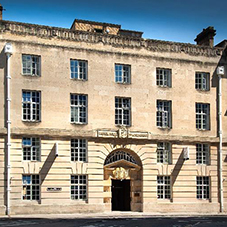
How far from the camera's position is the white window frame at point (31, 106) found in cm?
3388

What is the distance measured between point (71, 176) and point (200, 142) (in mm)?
10788

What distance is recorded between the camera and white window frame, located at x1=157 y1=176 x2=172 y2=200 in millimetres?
37000

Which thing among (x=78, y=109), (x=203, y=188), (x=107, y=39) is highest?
(x=107, y=39)

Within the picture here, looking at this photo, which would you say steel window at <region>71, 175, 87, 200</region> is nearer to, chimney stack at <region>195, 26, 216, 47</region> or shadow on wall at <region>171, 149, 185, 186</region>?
shadow on wall at <region>171, 149, 185, 186</region>

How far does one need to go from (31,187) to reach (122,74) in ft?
35.8

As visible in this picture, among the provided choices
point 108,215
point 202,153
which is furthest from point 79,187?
point 202,153

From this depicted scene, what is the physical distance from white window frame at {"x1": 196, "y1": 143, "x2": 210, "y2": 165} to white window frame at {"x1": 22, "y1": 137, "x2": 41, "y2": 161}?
502 inches

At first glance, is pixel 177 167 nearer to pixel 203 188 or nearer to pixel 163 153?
pixel 163 153

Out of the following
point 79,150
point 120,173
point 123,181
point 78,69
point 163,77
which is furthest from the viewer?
point 163,77

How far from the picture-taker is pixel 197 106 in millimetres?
39188

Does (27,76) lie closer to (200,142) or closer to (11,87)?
(11,87)

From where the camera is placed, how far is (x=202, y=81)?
3956 centimetres

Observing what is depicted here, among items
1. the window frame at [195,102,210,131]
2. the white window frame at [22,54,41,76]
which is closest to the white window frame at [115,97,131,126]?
the window frame at [195,102,210,131]

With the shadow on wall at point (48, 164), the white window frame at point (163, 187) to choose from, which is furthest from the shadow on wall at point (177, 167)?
the shadow on wall at point (48, 164)
